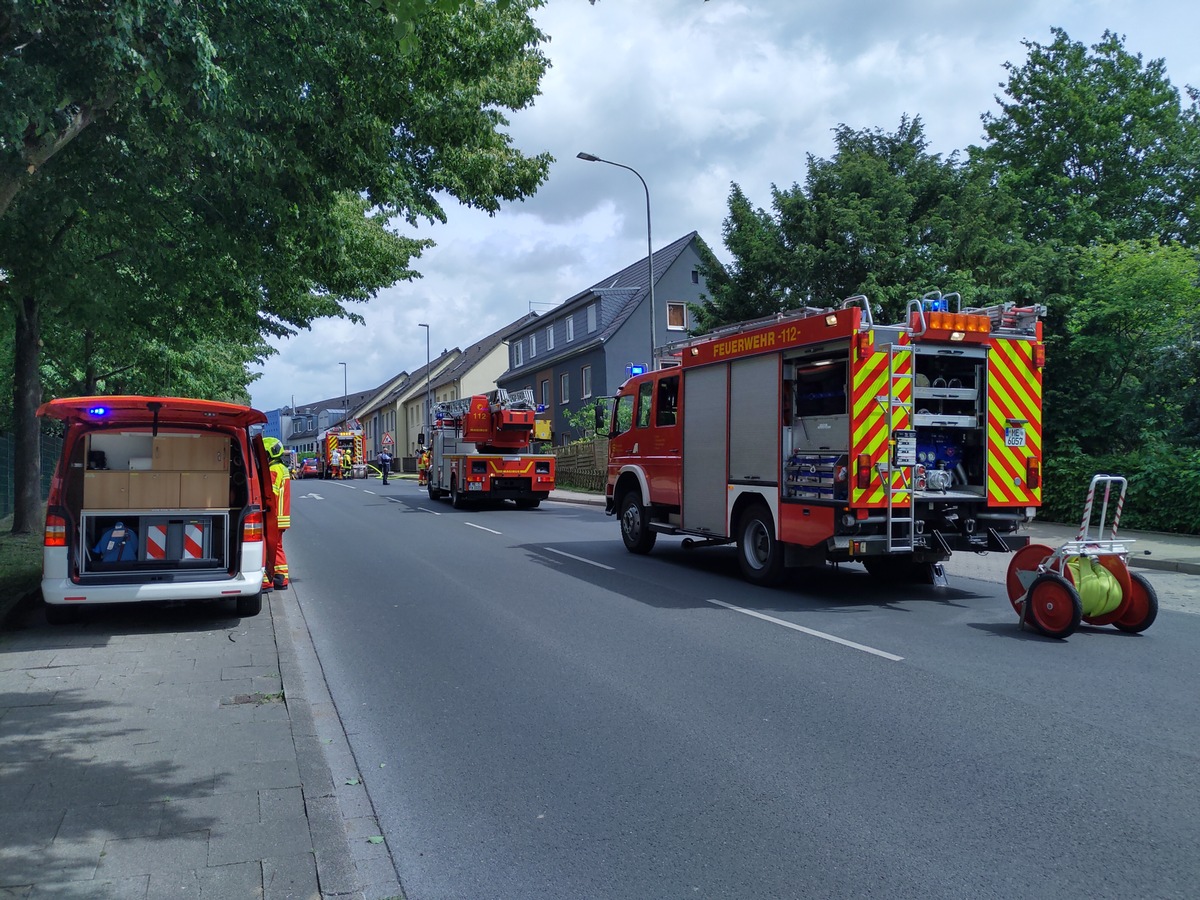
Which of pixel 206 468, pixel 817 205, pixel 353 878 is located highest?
pixel 817 205

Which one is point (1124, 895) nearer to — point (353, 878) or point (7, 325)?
point (353, 878)

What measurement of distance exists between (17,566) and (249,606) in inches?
146

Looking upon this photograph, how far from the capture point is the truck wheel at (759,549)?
10.4m

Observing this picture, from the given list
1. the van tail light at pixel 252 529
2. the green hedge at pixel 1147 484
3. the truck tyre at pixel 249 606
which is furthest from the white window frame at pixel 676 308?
the van tail light at pixel 252 529

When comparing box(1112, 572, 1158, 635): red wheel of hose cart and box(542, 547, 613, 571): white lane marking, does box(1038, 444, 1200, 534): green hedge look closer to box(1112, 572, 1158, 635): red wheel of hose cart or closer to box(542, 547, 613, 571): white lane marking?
box(1112, 572, 1158, 635): red wheel of hose cart

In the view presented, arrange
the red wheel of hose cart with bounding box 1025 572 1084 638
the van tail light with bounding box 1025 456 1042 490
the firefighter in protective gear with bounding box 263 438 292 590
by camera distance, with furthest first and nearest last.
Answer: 1. the van tail light with bounding box 1025 456 1042 490
2. the firefighter in protective gear with bounding box 263 438 292 590
3. the red wheel of hose cart with bounding box 1025 572 1084 638

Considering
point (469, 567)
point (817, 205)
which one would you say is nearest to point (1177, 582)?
point (469, 567)

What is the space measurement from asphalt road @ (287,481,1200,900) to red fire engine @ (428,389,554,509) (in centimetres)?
1421

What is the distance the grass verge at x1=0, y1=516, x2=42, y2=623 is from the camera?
28.5ft

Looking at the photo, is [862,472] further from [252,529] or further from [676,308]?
[676,308]

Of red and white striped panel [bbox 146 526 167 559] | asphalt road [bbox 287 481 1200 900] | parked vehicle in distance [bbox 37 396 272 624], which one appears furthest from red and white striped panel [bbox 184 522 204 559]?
asphalt road [bbox 287 481 1200 900]

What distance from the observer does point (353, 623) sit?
8.86 meters

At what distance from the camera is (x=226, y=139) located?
7.08 m

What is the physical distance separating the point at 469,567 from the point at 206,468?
14.7 feet
